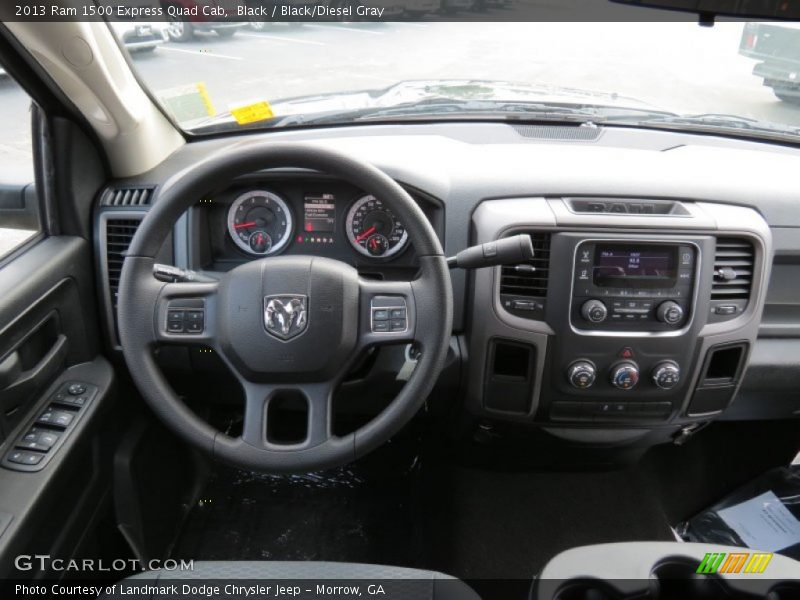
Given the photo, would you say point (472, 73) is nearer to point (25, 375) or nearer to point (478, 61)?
point (478, 61)

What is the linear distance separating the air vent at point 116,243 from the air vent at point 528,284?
105 centimetres

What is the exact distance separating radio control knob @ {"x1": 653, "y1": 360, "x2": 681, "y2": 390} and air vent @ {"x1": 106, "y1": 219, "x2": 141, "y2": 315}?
1514 millimetres

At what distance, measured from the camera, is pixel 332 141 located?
2.12 m

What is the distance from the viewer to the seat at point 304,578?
1372 millimetres

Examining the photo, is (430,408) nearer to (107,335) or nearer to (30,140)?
(107,335)

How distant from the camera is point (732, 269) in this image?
189 cm

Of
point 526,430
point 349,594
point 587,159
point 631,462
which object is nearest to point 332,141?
point 587,159

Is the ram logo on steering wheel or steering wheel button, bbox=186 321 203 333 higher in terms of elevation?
the ram logo on steering wheel

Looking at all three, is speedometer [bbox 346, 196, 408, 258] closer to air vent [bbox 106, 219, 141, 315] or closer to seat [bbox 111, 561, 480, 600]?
air vent [bbox 106, 219, 141, 315]

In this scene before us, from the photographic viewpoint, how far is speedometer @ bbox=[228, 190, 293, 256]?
1.93 m

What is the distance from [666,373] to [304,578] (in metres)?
1.12

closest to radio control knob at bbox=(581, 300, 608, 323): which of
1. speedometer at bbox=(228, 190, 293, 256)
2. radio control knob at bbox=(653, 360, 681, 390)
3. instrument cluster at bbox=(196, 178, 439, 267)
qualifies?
radio control knob at bbox=(653, 360, 681, 390)

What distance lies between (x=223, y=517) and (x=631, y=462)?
4.81ft
